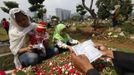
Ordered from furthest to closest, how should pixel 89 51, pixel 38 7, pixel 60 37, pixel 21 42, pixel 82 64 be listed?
pixel 38 7 < pixel 60 37 < pixel 21 42 < pixel 89 51 < pixel 82 64

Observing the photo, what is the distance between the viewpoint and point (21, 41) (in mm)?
7543

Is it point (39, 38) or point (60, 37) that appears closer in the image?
point (39, 38)

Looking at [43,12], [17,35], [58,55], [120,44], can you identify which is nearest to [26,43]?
[17,35]

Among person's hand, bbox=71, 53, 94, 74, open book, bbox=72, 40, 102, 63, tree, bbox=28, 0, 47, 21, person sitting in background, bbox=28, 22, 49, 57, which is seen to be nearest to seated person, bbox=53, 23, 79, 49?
person sitting in background, bbox=28, 22, 49, 57

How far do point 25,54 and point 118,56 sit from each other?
436cm

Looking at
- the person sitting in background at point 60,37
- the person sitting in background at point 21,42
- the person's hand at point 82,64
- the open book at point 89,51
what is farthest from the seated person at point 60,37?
the person's hand at point 82,64

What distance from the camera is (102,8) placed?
4741cm

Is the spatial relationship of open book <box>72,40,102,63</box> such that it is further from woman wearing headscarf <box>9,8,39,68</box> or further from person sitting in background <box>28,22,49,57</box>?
person sitting in background <box>28,22,49,57</box>

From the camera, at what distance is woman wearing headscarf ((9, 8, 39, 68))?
7.36 m

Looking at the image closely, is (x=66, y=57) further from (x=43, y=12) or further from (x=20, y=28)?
(x=43, y=12)

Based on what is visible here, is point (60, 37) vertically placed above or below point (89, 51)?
below

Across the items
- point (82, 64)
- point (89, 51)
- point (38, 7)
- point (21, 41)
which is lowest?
point (38, 7)

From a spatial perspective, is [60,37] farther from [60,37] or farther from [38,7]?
[38,7]

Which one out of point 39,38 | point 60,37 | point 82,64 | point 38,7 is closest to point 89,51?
point 82,64
